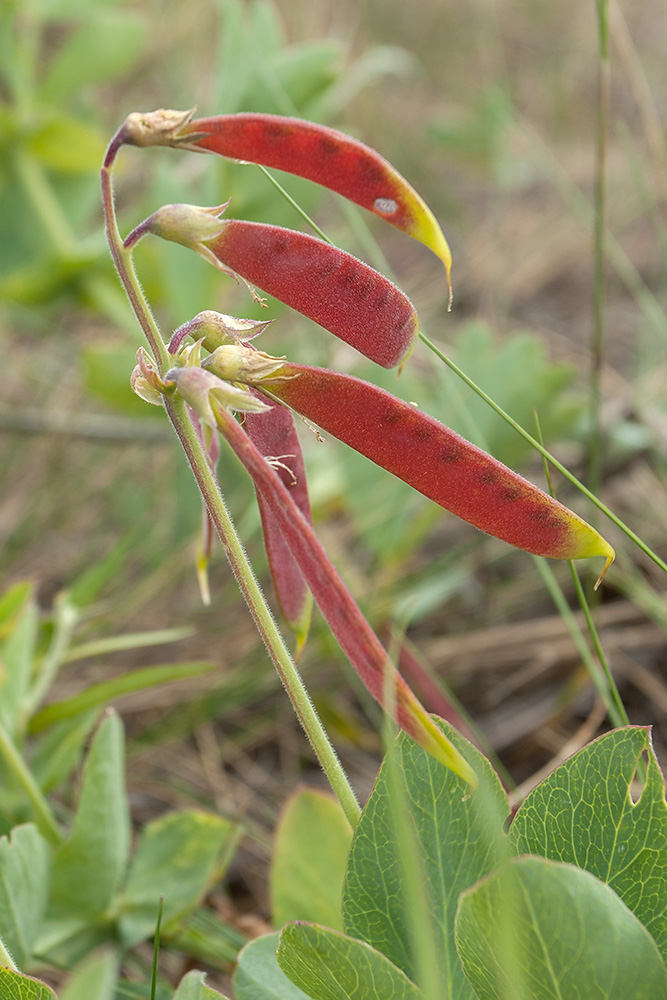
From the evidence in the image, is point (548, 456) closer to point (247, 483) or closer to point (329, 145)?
point (329, 145)

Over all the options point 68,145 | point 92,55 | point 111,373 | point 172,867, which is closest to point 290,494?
point 172,867

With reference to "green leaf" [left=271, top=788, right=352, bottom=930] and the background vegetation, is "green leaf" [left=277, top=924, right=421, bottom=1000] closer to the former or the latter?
"green leaf" [left=271, top=788, right=352, bottom=930]

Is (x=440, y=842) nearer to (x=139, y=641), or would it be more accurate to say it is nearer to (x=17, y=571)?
(x=139, y=641)

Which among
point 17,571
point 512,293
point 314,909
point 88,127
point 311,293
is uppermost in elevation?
point 311,293

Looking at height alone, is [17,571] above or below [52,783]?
below

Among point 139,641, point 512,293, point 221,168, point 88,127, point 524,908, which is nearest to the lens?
point 524,908

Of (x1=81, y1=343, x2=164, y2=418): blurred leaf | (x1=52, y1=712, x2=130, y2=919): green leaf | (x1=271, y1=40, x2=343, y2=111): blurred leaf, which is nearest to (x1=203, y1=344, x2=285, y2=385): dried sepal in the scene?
(x1=52, y1=712, x2=130, y2=919): green leaf

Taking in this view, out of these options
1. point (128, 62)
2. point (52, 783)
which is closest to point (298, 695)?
point (52, 783)
